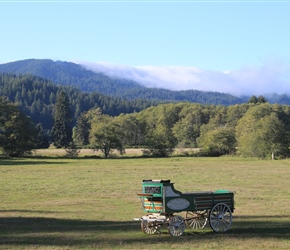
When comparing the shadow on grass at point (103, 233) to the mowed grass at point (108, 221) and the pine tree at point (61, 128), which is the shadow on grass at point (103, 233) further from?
the pine tree at point (61, 128)

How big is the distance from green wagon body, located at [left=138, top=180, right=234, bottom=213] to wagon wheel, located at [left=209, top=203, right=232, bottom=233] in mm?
245

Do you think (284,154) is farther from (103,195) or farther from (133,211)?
(133,211)

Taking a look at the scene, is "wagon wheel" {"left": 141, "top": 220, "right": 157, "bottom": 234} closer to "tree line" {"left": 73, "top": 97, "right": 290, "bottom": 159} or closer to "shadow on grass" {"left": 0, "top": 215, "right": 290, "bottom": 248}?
"shadow on grass" {"left": 0, "top": 215, "right": 290, "bottom": 248}

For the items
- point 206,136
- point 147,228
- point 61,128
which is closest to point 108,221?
point 147,228

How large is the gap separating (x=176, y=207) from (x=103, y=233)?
9.50 ft

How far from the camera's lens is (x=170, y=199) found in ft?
57.0

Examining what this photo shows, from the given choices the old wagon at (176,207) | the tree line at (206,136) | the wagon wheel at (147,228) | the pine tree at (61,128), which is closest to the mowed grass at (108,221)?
the wagon wheel at (147,228)

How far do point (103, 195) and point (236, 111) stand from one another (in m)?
146

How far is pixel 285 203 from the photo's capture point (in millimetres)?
28562

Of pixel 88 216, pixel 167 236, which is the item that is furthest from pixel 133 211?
pixel 167 236

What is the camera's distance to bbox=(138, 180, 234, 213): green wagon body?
17.3 metres

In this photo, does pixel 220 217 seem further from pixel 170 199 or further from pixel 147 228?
pixel 147 228

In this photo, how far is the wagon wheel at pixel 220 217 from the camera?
714 inches

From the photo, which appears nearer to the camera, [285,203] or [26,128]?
[285,203]
